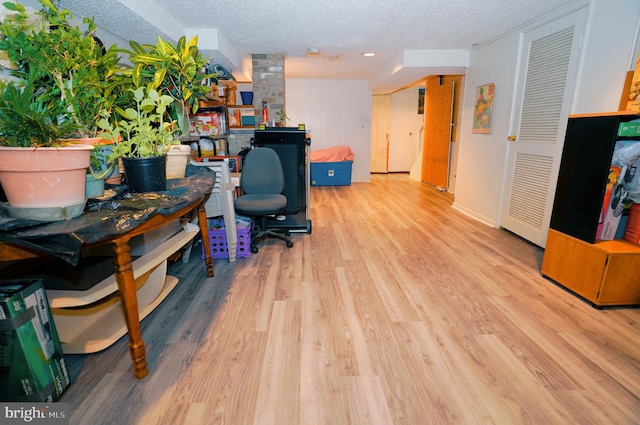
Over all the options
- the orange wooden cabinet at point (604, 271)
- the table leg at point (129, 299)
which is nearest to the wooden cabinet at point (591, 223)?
the orange wooden cabinet at point (604, 271)

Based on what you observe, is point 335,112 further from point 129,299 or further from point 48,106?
point 129,299

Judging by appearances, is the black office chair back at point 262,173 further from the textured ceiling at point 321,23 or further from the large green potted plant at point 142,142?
the large green potted plant at point 142,142

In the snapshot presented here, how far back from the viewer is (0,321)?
1.07m

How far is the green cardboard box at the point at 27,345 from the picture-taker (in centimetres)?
110

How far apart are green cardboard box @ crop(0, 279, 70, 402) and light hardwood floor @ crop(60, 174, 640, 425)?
181mm

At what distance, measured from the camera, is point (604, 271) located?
1920 millimetres

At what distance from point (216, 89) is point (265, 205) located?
1.72 metres

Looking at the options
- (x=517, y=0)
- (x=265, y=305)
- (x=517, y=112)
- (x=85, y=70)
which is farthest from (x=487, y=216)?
(x=85, y=70)

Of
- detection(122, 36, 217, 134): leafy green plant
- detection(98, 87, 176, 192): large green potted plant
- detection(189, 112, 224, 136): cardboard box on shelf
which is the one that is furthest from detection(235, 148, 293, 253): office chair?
detection(98, 87, 176, 192): large green potted plant

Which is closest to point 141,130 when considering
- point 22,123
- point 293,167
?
point 22,123

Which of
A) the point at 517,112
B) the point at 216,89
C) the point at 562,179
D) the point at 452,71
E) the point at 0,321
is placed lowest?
the point at 0,321

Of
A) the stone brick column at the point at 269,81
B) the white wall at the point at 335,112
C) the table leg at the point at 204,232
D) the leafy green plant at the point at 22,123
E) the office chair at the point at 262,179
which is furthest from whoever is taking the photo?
the white wall at the point at 335,112

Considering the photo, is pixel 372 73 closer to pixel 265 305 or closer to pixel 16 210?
pixel 265 305

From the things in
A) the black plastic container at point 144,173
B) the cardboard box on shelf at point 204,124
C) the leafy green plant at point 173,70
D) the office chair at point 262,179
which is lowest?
the office chair at point 262,179
